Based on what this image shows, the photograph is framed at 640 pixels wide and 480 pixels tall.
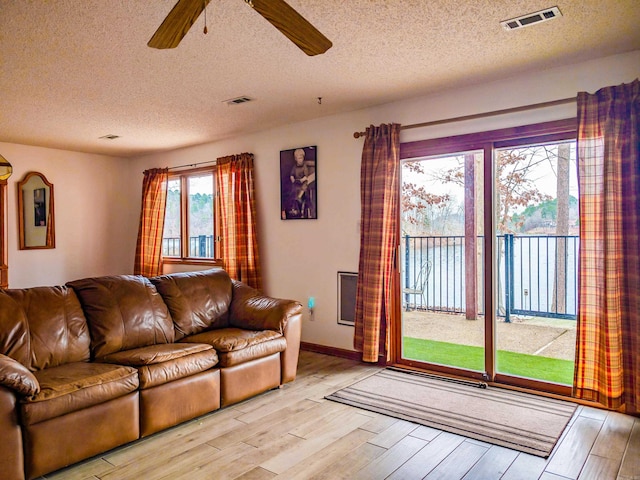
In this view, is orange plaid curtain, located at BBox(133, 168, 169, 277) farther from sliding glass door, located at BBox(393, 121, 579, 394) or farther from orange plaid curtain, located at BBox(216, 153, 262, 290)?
sliding glass door, located at BBox(393, 121, 579, 394)

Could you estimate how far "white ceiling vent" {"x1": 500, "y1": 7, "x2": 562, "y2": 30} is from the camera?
8.45 feet

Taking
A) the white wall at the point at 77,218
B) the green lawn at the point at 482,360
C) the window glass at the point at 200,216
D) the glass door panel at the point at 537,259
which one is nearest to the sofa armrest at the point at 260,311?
the green lawn at the point at 482,360

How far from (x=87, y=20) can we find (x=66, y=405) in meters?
2.14

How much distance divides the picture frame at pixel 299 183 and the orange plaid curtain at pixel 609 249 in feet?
8.50

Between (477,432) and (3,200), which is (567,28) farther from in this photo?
(3,200)

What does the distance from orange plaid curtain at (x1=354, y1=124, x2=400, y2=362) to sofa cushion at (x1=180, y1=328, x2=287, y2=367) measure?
96 cm

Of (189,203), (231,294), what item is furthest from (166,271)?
(231,294)

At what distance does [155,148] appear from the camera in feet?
21.5

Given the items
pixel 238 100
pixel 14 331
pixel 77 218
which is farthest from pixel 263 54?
pixel 77 218

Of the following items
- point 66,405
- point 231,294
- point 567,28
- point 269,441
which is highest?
point 567,28

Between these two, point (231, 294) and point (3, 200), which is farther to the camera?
point (3, 200)

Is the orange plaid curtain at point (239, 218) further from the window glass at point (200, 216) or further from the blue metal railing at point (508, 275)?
the blue metal railing at point (508, 275)

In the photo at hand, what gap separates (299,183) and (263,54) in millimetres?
2048

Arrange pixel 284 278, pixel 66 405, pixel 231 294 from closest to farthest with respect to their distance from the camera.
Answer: pixel 66 405, pixel 231 294, pixel 284 278
